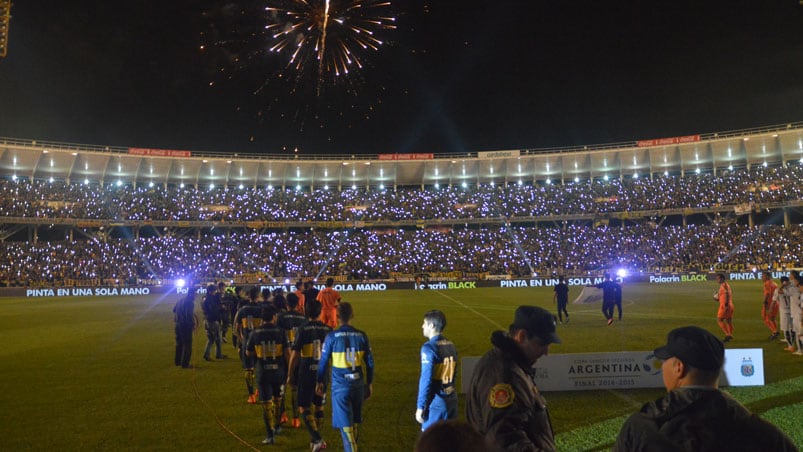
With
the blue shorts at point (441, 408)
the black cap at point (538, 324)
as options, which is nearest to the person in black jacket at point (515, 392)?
the black cap at point (538, 324)

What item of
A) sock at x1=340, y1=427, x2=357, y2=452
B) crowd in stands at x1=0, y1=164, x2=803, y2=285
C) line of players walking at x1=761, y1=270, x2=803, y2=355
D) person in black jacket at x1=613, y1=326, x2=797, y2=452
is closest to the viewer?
person in black jacket at x1=613, y1=326, x2=797, y2=452

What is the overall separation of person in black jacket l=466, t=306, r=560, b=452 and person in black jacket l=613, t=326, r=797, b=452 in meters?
0.69

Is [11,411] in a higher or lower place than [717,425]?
lower

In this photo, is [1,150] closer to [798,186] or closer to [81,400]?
[81,400]

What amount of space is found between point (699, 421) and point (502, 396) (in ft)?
3.36

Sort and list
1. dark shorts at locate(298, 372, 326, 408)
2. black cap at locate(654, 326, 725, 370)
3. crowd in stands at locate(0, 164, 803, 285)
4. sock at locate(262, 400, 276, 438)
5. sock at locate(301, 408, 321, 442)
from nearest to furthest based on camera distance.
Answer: black cap at locate(654, 326, 725, 370) < sock at locate(301, 408, 321, 442) < dark shorts at locate(298, 372, 326, 408) < sock at locate(262, 400, 276, 438) < crowd in stands at locate(0, 164, 803, 285)

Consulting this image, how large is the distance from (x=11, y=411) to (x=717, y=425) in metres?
11.6

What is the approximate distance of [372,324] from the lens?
22.2m

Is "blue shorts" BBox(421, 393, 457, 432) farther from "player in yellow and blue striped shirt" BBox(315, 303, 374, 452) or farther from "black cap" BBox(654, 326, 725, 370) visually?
"black cap" BBox(654, 326, 725, 370)

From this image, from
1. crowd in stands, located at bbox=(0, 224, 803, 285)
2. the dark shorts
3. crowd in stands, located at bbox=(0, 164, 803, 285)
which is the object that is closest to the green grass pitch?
the dark shorts

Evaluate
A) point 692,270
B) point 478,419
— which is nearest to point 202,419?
point 478,419

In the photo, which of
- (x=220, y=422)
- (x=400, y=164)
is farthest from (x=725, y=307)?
(x=400, y=164)

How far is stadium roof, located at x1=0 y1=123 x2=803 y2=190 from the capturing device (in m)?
65.6

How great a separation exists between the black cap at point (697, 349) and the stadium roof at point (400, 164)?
7184 centimetres
